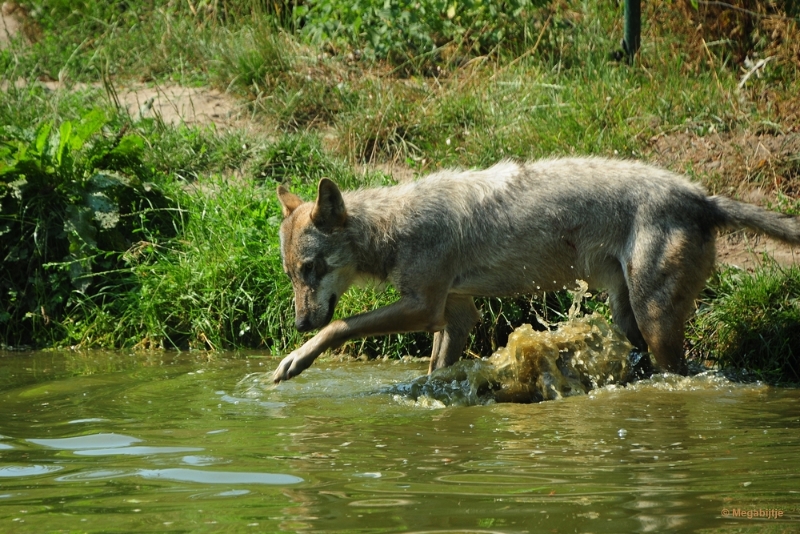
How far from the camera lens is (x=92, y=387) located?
691 cm

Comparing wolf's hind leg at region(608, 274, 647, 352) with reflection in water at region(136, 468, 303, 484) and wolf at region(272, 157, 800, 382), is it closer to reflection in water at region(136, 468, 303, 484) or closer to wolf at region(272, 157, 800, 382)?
wolf at region(272, 157, 800, 382)

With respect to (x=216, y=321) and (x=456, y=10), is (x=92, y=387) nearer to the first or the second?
(x=216, y=321)

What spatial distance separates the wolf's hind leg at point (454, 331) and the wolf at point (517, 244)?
16 millimetres

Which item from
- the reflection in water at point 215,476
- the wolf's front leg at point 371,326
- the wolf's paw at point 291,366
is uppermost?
the reflection in water at point 215,476

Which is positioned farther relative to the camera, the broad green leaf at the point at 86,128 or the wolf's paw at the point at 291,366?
the broad green leaf at the point at 86,128

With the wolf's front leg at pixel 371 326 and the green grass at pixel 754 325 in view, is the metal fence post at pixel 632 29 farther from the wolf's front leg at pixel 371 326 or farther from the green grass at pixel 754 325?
the wolf's front leg at pixel 371 326

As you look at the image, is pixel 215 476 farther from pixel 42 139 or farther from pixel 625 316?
pixel 42 139

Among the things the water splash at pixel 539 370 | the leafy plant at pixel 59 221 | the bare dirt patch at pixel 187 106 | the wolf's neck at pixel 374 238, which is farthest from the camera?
the bare dirt patch at pixel 187 106

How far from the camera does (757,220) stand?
6.63 meters

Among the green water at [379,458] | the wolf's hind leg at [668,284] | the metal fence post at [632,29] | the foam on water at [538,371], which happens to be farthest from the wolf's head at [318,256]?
the metal fence post at [632,29]

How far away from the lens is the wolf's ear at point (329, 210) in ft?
22.1

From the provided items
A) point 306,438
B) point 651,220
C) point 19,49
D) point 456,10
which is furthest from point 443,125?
point 19,49

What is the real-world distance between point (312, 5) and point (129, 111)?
297 cm

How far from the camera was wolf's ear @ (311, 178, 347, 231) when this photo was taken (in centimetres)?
673
